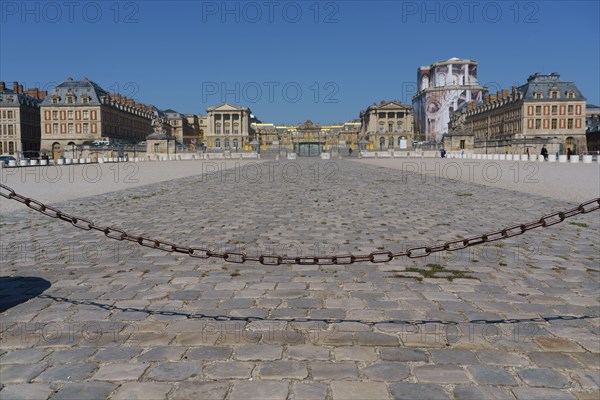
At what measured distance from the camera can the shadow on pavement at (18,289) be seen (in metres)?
4.54

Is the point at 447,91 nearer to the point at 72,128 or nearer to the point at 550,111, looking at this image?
the point at 550,111

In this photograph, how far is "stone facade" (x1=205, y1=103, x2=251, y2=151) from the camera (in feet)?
367

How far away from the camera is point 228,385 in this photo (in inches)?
113

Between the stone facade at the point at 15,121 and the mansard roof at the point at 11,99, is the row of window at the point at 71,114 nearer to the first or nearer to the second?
the stone facade at the point at 15,121

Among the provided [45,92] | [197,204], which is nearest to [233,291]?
[197,204]

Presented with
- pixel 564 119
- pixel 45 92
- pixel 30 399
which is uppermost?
pixel 45 92

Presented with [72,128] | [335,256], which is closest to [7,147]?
[72,128]

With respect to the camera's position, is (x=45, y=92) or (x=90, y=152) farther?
(x=45, y=92)

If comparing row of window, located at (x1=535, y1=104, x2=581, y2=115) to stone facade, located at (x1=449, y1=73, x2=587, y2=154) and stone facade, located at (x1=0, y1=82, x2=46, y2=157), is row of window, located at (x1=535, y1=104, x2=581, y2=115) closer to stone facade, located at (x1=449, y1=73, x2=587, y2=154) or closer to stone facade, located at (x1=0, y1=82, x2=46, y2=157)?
stone facade, located at (x1=449, y1=73, x2=587, y2=154)

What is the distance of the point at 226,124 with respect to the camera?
114 meters

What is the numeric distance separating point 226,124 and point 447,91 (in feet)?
154

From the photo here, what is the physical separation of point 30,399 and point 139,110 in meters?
106

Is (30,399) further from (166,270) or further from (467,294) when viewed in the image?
(467,294)

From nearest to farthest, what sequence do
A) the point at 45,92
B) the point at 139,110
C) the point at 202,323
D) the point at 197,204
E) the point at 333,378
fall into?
the point at 333,378 < the point at 202,323 < the point at 197,204 < the point at 45,92 < the point at 139,110
